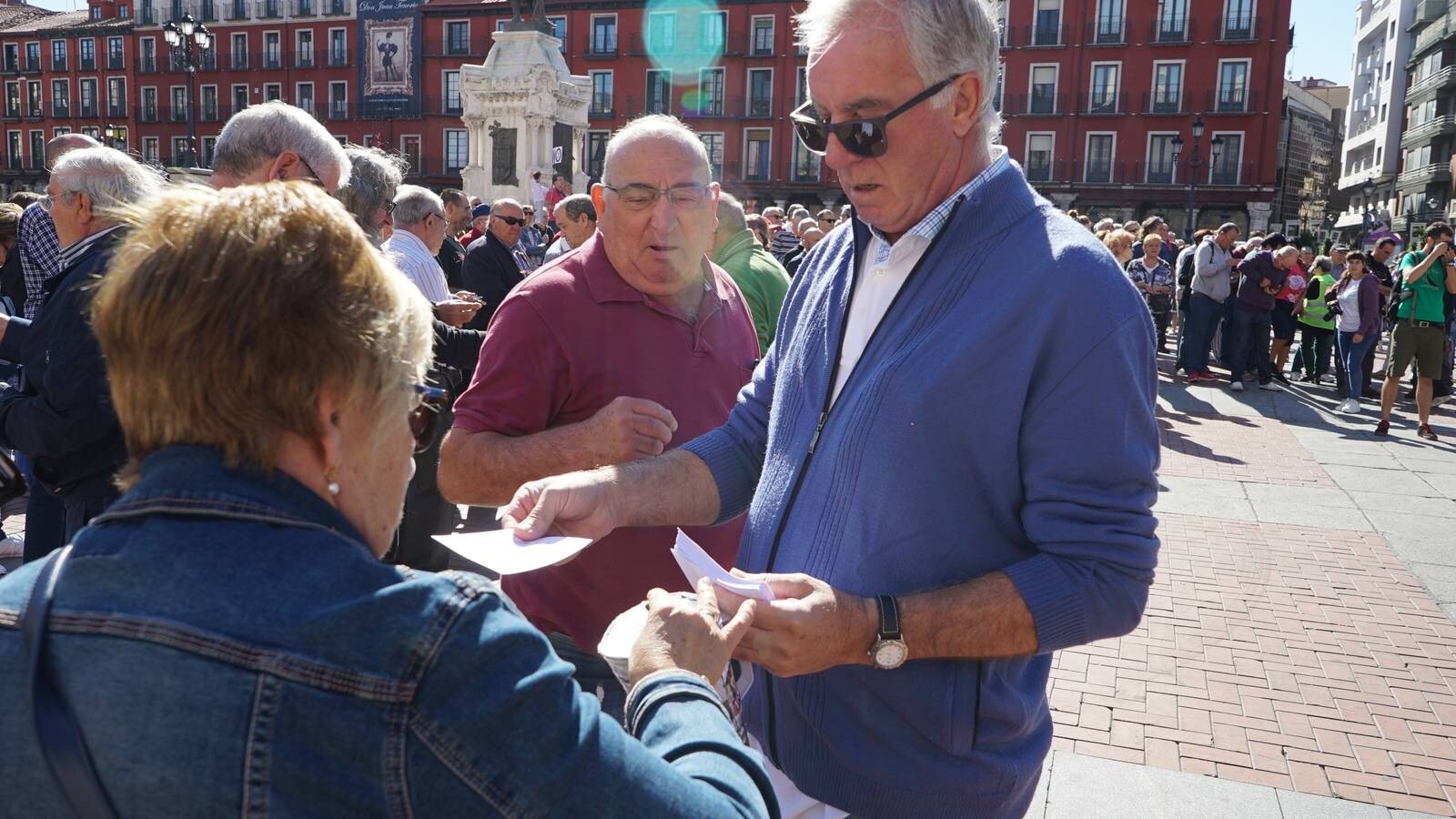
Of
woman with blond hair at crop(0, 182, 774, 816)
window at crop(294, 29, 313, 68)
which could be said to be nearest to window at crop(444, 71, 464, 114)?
window at crop(294, 29, 313, 68)

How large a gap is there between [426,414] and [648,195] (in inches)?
61.4

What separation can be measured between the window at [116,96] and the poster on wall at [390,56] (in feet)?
51.2

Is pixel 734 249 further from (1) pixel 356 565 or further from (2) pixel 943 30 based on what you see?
(1) pixel 356 565

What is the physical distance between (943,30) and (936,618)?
951 mm

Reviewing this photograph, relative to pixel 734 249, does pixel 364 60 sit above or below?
above

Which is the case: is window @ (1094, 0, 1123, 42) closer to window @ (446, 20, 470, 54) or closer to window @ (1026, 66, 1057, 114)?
window @ (1026, 66, 1057, 114)

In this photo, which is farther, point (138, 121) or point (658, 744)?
point (138, 121)

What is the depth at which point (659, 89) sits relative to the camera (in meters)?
50.3

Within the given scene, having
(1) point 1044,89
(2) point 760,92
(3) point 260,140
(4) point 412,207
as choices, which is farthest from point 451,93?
(3) point 260,140

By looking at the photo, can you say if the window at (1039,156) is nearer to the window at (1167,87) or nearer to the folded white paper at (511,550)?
the window at (1167,87)

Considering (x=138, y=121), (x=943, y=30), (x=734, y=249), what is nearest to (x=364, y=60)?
(x=138, y=121)

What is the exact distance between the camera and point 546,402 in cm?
264

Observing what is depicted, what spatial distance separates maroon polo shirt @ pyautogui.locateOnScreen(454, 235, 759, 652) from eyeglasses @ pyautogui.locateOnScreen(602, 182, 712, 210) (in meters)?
0.18

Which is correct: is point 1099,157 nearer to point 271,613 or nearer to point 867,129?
point 867,129
